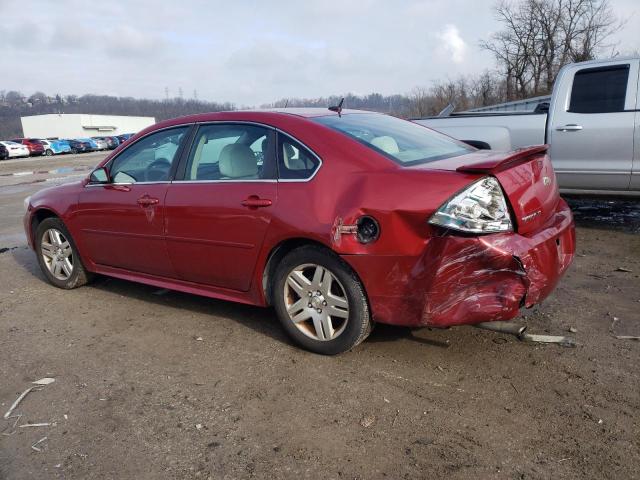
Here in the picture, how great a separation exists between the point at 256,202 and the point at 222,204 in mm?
302

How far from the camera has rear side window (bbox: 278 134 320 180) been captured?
3342mm

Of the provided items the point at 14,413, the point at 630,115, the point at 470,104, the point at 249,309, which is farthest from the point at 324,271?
the point at 470,104

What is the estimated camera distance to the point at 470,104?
29438mm

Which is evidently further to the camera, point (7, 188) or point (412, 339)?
point (7, 188)

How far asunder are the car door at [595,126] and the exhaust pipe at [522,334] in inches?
127

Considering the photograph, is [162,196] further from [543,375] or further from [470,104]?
[470,104]

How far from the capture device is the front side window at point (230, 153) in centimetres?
360

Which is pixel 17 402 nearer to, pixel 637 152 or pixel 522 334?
pixel 522 334

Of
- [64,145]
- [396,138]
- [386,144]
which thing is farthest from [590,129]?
[64,145]

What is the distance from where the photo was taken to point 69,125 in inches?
3418

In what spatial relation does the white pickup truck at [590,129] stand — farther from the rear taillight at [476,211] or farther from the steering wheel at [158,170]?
the steering wheel at [158,170]

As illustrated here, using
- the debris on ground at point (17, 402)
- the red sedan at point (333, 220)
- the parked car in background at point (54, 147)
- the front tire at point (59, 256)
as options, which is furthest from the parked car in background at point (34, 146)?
the debris on ground at point (17, 402)

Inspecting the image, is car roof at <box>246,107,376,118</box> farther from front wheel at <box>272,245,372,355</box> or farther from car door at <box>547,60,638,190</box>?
car door at <box>547,60,638,190</box>

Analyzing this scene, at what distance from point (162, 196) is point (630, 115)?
4933 millimetres
